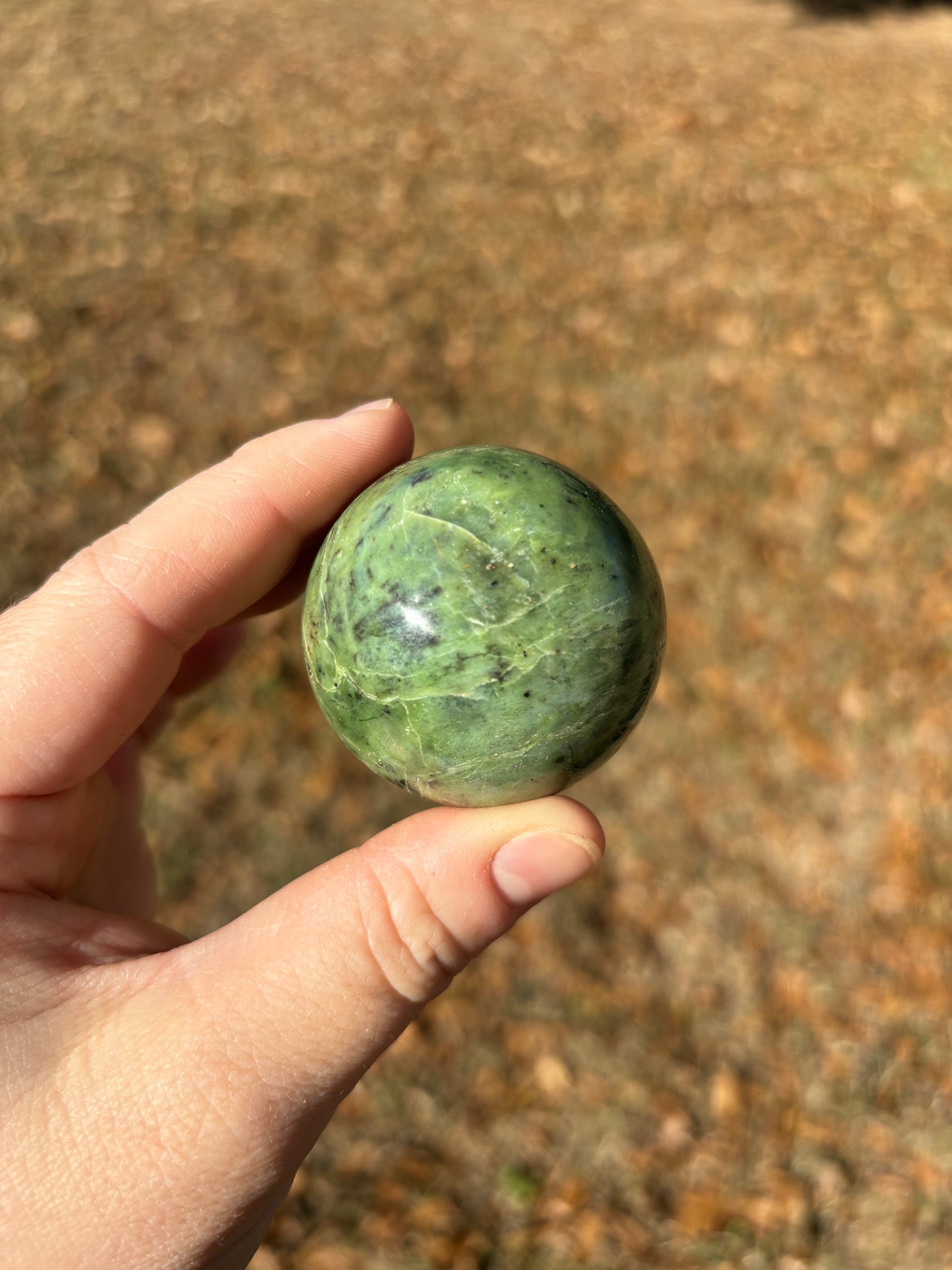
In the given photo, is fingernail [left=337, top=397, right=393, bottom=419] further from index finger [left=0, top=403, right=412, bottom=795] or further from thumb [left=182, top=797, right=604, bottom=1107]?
thumb [left=182, top=797, right=604, bottom=1107]

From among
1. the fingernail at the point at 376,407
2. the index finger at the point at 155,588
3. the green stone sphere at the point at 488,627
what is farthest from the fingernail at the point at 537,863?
the fingernail at the point at 376,407

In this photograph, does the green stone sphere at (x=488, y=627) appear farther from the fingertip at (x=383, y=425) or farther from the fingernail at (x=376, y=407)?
the fingernail at (x=376, y=407)

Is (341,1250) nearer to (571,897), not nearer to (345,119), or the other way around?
(571,897)

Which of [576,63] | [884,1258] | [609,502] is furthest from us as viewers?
[576,63]

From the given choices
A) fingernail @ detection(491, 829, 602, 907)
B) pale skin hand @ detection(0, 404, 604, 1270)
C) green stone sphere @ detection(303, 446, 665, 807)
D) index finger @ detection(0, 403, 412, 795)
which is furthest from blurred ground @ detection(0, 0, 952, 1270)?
green stone sphere @ detection(303, 446, 665, 807)

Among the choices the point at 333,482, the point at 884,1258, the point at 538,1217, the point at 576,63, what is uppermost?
the point at 333,482

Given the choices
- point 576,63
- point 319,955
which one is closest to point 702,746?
point 319,955
